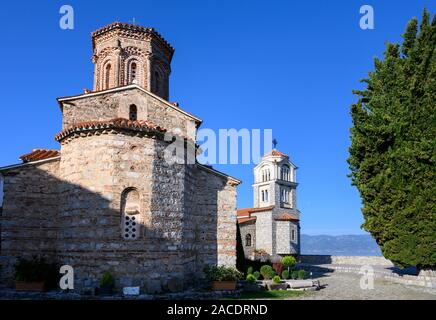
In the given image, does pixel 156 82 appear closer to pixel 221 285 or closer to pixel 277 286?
pixel 221 285

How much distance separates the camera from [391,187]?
53.0ft

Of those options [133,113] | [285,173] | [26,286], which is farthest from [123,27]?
[285,173]

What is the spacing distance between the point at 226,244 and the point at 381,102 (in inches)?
358

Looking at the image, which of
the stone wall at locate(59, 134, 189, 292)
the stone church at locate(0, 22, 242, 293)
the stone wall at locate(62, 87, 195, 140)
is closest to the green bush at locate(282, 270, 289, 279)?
the stone church at locate(0, 22, 242, 293)

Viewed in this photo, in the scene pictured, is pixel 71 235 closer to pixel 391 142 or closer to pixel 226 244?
pixel 226 244

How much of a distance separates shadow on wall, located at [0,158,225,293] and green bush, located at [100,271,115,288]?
0.21 m

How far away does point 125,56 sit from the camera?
57.1 ft

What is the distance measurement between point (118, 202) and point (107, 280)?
236 cm

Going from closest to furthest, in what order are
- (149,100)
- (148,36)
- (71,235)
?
(71,235) < (149,100) < (148,36)

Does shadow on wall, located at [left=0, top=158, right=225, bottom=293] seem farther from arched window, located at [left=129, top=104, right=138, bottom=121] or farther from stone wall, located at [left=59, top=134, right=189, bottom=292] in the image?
arched window, located at [left=129, top=104, right=138, bottom=121]

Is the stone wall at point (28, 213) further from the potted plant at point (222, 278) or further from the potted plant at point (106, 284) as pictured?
the potted plant at point (222, 278)

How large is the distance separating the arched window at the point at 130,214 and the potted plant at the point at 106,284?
50.1 inches

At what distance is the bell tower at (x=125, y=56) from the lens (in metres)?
17.3
